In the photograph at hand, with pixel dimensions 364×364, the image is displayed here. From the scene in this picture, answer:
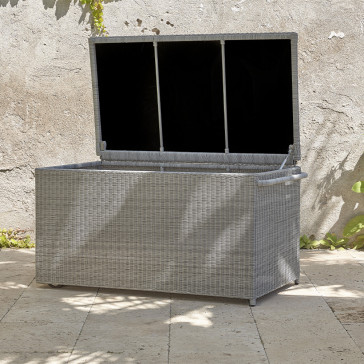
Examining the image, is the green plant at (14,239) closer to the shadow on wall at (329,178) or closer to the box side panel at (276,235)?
the shadow on wall at (329,178)

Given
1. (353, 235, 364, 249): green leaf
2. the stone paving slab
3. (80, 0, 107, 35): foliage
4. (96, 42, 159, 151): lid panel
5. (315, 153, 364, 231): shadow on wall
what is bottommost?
(353, 235, 364, 249): green leaf

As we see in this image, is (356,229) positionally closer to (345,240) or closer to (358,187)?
(345,240)

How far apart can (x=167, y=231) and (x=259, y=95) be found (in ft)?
3.43

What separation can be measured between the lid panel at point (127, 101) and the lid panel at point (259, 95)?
54 cm

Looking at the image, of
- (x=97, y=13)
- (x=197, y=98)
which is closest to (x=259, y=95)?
(x=197, y=98)

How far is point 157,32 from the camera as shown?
5.96m

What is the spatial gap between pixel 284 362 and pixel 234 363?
21cm

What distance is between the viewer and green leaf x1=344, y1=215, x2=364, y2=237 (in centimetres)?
588

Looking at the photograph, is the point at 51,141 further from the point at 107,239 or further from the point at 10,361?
the point at 10,361

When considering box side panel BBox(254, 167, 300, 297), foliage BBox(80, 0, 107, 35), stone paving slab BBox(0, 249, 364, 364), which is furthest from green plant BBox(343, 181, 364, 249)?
foliage BBox(80, 0, 107, 35)

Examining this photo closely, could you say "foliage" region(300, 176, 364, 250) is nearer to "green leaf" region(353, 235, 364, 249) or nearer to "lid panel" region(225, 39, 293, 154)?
"green leaf" region(353, 235, 364, 249)

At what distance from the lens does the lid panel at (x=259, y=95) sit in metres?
4.54

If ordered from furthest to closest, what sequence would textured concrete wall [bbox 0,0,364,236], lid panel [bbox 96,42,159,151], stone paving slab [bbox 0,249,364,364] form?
textured concrete wall [bbox 0,0,364,236] < lid panel [bbox 96,42,159,151] < stone paving slab [bbox 0,249,364,364]

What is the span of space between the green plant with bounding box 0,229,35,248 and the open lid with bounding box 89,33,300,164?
1.40 m
